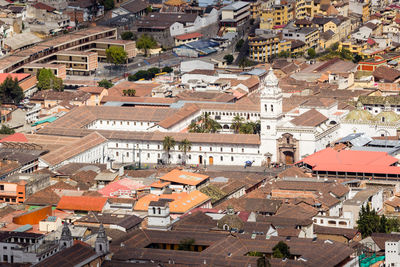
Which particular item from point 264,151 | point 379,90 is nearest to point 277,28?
point 379,90

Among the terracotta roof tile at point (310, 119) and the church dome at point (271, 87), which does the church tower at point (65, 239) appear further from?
the terracotta roof tile at point (310, 119)

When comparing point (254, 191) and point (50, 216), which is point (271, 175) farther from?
point (50, 216)

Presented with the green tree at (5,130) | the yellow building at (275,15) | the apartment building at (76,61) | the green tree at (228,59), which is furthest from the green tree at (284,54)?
the green tree at (5,130)

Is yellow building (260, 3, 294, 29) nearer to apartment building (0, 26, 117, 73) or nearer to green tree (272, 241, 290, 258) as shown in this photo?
apartment building (0, 26, 117, 73)

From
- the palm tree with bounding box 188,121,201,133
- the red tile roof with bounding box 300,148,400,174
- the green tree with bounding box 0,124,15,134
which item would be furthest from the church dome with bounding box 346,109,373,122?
the green tree with bounding box 0,124,15,134

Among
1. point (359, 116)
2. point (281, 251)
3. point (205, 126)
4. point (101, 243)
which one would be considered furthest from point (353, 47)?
point (101, 243)

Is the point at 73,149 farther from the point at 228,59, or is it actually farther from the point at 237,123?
the point at 228,59

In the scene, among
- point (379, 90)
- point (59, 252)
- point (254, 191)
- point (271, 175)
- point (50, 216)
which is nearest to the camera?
point (59, 252)
